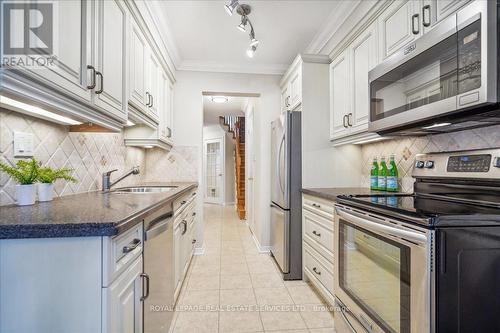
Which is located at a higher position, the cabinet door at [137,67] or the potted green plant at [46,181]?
the cabinet door at [137,67]

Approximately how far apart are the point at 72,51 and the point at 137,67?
0.87m

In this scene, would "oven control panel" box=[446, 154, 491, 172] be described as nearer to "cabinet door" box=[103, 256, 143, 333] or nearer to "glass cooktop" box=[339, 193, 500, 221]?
"glass cooktop" box=[339, 193, 500, 221]

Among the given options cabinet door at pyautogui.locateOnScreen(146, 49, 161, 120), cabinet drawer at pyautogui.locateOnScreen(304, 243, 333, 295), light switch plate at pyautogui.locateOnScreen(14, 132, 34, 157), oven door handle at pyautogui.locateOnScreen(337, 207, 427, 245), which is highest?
cabinet door at pyautogui.locateOnScreen(146, 49, 161, 120)

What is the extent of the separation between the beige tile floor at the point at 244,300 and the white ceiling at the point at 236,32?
7.87 feet

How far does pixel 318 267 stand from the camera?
207 cm

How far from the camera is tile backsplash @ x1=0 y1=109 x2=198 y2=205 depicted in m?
1.17

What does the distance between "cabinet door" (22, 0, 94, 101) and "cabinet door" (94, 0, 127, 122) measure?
0.29 feet

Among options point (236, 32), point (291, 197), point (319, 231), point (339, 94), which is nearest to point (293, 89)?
point (339, 94)

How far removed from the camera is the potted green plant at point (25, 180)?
1.15 m

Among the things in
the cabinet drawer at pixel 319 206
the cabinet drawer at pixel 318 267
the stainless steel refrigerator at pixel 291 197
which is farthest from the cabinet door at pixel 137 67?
the cabinet drawer at pixel 318 267

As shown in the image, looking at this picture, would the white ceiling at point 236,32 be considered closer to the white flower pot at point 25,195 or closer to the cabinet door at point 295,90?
the cabinet door at point 295,90

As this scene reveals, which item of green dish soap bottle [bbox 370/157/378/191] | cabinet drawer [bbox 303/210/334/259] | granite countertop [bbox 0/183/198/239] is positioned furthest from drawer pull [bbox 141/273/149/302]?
green dish soap bottle [bbox 370/157/378/191]

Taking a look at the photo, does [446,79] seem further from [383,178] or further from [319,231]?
[319,231]

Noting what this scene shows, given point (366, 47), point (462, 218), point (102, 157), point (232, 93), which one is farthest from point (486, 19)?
point (232, 93)
